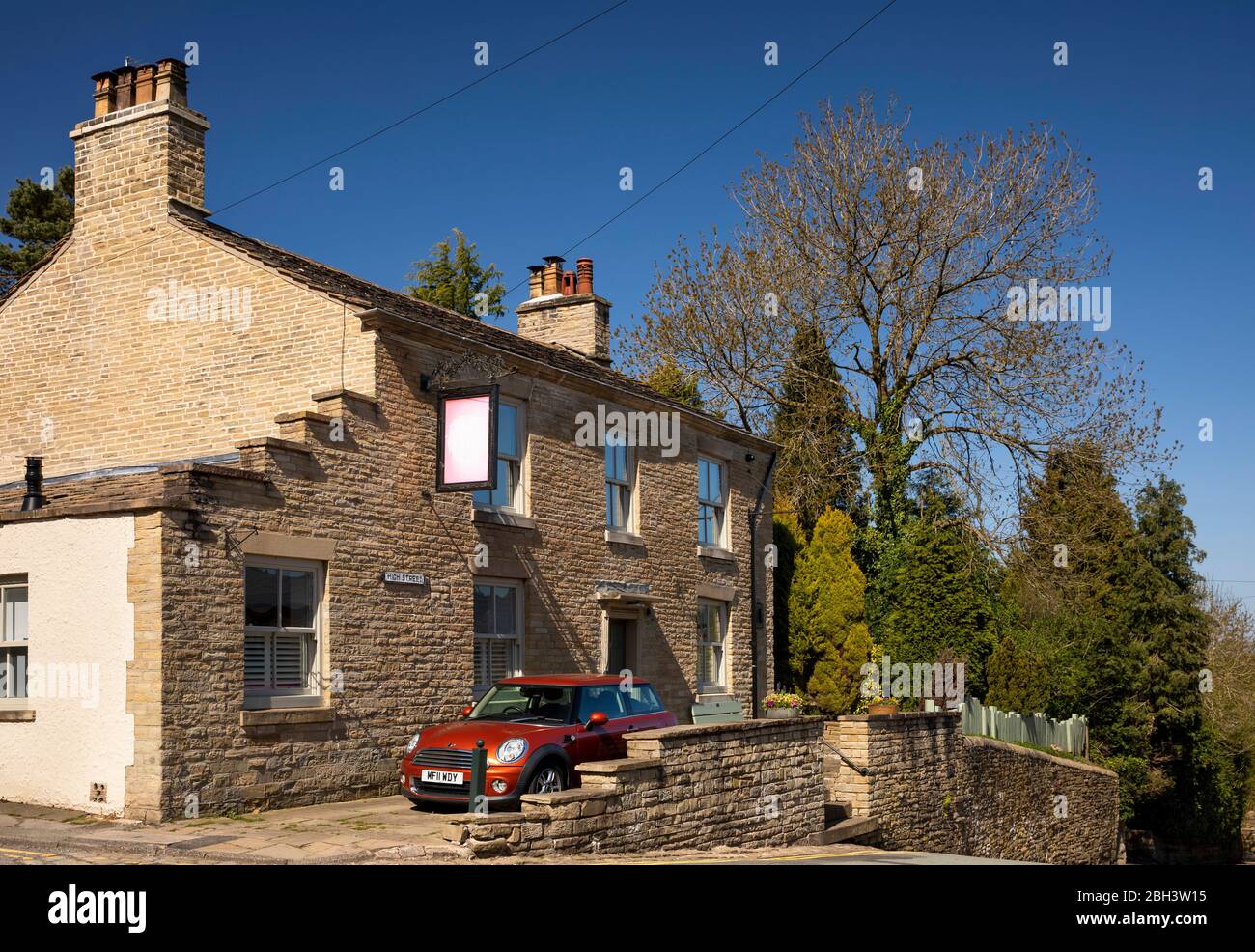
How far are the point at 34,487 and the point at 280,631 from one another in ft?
11.9

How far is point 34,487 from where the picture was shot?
15.0 meters

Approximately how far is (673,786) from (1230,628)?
4559 cm

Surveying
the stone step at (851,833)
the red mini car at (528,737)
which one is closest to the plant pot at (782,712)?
the stone step at (851,833)

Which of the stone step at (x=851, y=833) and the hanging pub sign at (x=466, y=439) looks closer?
the hanging pub sign at (x=466, y=439)

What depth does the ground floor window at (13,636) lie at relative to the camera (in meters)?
14.5

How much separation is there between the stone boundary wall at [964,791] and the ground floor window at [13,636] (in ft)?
41.0

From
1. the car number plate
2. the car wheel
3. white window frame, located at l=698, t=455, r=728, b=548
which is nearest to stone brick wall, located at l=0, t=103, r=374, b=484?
the car number plate

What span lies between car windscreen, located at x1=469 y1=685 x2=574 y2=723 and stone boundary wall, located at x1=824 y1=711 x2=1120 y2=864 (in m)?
7.37

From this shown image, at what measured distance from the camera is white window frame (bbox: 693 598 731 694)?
24031mm

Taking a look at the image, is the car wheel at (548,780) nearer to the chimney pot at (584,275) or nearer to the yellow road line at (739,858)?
the yellow road line at (739,858)

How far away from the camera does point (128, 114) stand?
17906mm

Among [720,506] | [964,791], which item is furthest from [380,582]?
[964,791]
